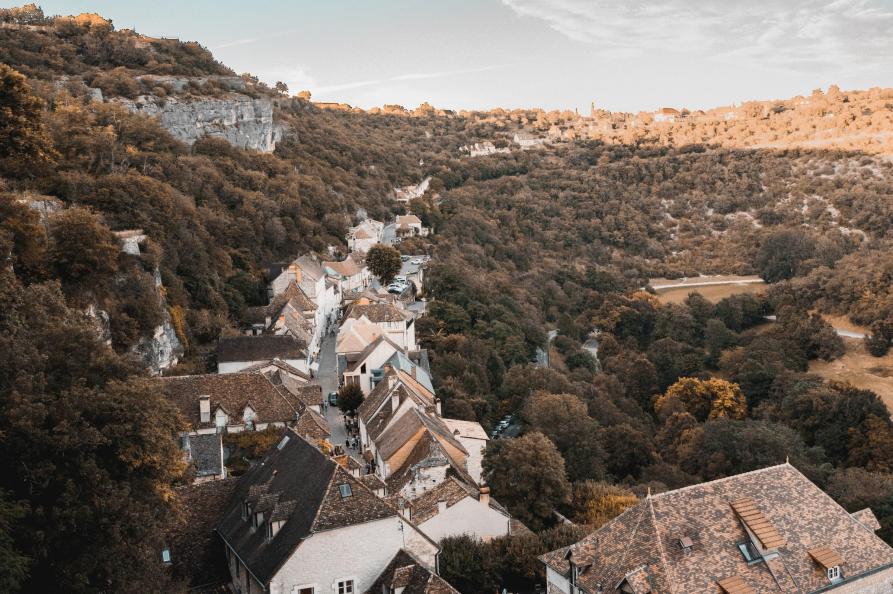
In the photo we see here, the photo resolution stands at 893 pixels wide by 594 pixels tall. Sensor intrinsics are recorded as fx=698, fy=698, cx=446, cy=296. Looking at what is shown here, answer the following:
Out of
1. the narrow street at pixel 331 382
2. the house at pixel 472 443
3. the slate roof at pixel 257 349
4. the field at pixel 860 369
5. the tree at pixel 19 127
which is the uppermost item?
the tree at pixel 19 127

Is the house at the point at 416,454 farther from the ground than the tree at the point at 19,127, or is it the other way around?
the tree at the point at 19,127

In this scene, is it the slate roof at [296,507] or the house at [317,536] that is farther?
the slate roof at [296,507]

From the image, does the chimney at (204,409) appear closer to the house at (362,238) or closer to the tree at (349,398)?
the tree at (349,398)

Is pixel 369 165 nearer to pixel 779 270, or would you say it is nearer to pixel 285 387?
pixel 779 270

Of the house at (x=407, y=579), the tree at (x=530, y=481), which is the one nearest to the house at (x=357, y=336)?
the tree at (x=530, y=481)

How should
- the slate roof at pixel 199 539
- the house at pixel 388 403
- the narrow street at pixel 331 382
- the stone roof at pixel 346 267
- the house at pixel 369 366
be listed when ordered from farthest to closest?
the stone roof at pixel 346 267
the house at pixel 369 366
the narrow street at pixel 331 382
the house at pixel 388 403
the slate roof at pixel 199 539

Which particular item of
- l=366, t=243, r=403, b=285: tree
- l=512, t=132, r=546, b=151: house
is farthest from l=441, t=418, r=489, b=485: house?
l=512, t=132, r=546, b=151: house

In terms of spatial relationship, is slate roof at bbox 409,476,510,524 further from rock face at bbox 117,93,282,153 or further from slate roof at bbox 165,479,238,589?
rock face at bbox 117,93,282,153
